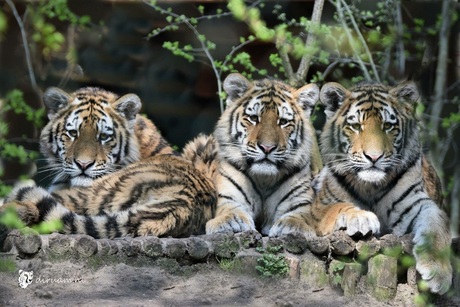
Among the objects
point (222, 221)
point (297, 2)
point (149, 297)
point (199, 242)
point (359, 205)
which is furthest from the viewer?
point (297, 2)

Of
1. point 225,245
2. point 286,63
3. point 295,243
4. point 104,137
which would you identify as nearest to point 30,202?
point 225,245

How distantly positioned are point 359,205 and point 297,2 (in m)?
2.62

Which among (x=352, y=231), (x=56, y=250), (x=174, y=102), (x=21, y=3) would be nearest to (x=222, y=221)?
(x=352, y=231)

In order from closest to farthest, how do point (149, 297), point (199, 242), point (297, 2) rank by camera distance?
point (149, 297)
point (199, 242)
point (297, 2)

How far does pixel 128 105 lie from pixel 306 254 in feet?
5.83

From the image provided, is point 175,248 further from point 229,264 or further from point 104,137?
point 104,137

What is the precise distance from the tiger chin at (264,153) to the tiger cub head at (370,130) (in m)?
0.17

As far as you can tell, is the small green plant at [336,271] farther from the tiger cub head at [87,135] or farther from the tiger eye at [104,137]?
the tiger eye at [104,137]

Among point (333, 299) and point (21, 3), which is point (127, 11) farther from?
point (333, 299)

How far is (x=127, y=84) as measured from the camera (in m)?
7.29

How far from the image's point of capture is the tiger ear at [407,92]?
514cm

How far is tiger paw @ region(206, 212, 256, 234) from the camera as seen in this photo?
4633 mm

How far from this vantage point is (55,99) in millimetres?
5410

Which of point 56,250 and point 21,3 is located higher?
point 21,3
